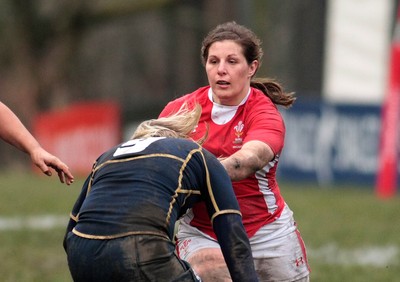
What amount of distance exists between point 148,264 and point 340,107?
16.3 meters

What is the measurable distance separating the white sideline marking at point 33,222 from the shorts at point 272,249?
7.17m

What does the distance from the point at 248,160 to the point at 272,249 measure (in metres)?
0.87

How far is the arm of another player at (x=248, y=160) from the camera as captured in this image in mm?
5762

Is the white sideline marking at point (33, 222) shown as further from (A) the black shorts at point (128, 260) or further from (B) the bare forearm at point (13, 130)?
(A) the black shorts at point (128, 260)

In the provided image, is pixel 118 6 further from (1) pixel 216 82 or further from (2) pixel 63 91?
(1) pixel 216 82

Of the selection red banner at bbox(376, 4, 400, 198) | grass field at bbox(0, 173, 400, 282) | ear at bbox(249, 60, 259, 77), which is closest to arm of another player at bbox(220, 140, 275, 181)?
ear at bbox(249, 60, 259, 77)

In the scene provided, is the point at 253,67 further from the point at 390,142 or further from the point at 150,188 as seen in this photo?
the point at 390,142

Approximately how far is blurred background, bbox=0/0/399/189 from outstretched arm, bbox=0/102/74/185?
3.13m

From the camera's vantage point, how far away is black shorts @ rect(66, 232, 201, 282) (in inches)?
199

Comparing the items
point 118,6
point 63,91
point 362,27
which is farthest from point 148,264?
point 63,91

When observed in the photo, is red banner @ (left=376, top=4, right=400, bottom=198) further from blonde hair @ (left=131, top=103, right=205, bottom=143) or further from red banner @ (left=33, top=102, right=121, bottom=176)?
blonde hair @ (left=131, top=103, right=205, bottom=143)

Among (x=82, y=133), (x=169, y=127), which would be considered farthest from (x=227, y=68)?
(x=82, y=133)

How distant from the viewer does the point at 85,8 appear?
3584 cm

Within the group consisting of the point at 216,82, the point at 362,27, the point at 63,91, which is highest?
the point at 216,82
